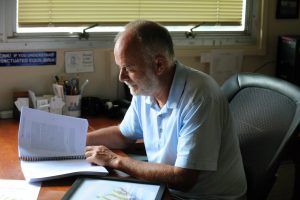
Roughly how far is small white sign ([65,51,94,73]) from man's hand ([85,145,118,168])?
0.80m

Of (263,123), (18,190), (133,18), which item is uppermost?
(133,18)

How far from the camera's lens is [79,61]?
2.41 metres

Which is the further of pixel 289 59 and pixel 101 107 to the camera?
pixel 289 59

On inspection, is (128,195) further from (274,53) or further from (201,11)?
(274,53)

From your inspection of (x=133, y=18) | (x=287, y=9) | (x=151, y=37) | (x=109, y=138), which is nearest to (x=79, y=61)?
(x=133, y=18)

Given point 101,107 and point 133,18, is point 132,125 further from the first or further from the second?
point 133,18

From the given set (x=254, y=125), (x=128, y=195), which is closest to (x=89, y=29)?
(x=254, y=125)

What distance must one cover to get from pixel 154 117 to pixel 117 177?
Result: 0.34 m

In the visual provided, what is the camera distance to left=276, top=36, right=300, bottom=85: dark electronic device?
8.65ft

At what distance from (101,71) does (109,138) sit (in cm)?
65

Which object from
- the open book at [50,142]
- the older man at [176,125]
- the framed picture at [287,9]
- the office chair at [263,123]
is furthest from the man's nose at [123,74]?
the framed picture at [287,9]

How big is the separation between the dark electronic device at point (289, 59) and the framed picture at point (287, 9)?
0.47 ft

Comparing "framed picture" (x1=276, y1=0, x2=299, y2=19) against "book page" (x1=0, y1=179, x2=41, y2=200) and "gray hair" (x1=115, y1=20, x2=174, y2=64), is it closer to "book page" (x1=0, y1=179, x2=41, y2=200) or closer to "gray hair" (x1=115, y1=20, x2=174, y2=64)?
"gray hair" (x1=115, y1=20, x2=174, y2=64)

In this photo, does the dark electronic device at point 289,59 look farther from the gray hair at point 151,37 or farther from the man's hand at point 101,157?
the man's hand at point 101,157
